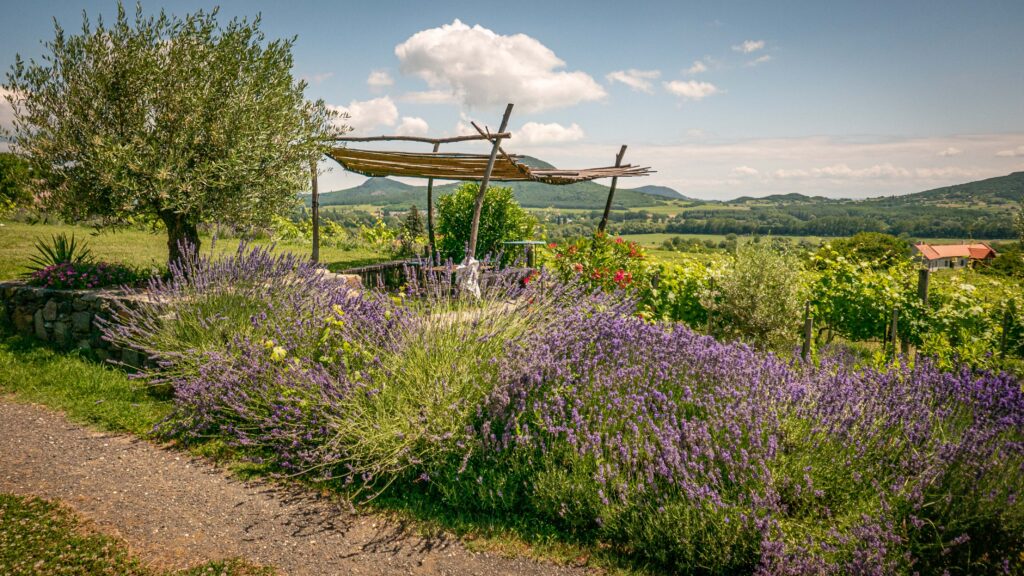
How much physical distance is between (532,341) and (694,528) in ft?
5.60

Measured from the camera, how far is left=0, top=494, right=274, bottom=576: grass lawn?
2.71 m

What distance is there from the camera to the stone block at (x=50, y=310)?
6.08m

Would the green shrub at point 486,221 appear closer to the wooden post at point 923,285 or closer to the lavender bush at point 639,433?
the lavender bush at point 639,433

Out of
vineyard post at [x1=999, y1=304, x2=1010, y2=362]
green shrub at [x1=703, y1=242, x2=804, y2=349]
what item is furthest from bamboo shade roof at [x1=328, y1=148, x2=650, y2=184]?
vineyard post at [x1=999, y1=304, x2=1010, y2=362]

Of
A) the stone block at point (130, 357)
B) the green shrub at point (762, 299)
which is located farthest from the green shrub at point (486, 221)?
the stone block at point (130, 357)

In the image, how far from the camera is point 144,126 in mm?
6086

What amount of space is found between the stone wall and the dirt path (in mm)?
1751

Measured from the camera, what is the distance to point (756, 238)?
21.1 ft

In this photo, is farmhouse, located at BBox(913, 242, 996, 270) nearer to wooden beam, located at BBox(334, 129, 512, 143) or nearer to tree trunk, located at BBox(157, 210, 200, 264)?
wooden beam, located at BBox(334, 129, 512, 143)

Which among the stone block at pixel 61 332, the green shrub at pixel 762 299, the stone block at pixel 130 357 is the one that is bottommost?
the stone block at pixel 130 357

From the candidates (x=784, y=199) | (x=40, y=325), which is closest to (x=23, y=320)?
(x=40, y=325)

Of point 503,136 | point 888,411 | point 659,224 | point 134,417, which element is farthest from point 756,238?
point 659,224

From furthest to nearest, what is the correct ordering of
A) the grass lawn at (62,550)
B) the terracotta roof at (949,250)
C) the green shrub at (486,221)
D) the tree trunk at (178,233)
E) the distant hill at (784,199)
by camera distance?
1. the distant hill at (784,199)
2. the terracotta roof at (949,250)
3. the green shrub at (486,221)
4. the tree trunk at (178,233)
5. the grass lawn at (62,550)

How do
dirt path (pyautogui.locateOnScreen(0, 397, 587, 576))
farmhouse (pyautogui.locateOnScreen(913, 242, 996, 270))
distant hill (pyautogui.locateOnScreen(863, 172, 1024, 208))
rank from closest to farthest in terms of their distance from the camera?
dirt path (pyautogui.locateOnScreen(0, 397, 587, 576)) → farmhouse (pyautogui.locateOnScreen(913, 242, 996, 270)) → distant hill (pyautogui.locateOnScreen(863, 172, 1024, 208))
